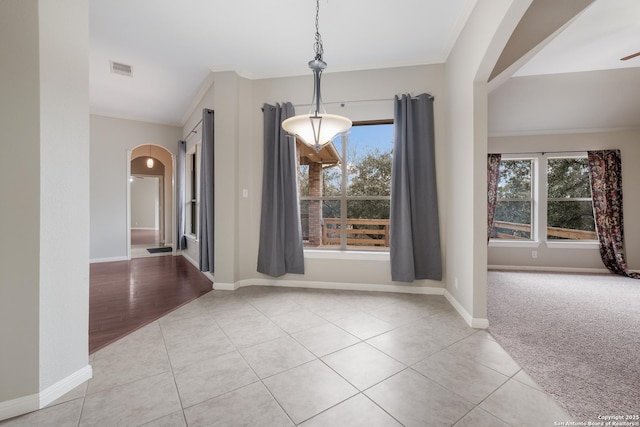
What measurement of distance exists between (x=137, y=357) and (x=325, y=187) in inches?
108

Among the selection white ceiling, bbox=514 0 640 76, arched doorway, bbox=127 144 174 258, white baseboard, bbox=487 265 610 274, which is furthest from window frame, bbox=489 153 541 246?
arched doorway, bbox=127 144 174 258

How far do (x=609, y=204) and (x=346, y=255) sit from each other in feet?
16.3

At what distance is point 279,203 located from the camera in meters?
3.49

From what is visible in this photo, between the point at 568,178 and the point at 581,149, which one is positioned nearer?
the point at 581,149

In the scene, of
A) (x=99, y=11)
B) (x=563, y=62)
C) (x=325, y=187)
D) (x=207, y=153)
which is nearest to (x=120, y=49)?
(x=99, y=11)

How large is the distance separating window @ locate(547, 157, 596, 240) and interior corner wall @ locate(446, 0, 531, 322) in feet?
11.5

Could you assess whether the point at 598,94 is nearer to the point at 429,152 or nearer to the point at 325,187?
the point at 429,152

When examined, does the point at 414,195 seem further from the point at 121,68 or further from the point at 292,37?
the point at 121,68

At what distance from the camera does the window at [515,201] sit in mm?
4984

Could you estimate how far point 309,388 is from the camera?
1589 millimetres

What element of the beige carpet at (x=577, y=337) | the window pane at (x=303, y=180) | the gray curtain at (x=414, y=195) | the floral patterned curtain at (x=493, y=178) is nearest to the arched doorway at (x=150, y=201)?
the window pane at (x=303, y=180)

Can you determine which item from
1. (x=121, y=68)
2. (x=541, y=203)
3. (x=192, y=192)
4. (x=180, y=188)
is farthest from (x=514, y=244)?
(x=121, y=68)

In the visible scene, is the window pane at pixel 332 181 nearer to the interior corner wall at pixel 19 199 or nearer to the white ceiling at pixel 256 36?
the white ceiling at pixel 256 36

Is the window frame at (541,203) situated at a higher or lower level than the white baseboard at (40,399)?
higher
